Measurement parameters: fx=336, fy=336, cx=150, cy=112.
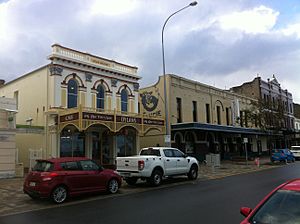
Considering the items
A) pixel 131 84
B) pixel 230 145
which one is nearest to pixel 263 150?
pixel 230 145

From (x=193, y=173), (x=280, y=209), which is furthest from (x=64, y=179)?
(x=280, y=209)

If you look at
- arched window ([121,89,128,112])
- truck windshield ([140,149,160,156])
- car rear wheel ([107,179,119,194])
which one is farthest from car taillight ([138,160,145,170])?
arched window ([121,89,128,112])

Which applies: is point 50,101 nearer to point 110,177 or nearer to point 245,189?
point 110,177

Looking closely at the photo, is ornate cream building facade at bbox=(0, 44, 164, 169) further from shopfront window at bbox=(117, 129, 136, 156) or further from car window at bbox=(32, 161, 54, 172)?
car window at bbox=(32, 161, 54, 172)

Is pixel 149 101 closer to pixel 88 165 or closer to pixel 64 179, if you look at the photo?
pixel 88 165

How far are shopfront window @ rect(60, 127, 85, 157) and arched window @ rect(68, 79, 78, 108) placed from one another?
1.85 meters

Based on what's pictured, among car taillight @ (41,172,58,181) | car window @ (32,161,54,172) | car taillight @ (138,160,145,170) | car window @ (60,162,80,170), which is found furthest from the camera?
car taillight @ (138,160,145,170)

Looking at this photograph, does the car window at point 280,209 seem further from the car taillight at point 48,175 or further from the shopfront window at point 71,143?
the shopfront window at point 71,143

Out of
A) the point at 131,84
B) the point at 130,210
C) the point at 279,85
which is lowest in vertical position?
the point at 130,210

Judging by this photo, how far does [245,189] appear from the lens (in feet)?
45.8

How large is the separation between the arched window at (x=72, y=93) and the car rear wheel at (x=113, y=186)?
39.5 ft

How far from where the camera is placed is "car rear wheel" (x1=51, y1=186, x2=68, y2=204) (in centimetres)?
1157

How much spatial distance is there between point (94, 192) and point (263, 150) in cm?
4135

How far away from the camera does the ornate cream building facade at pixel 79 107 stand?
2320cm
